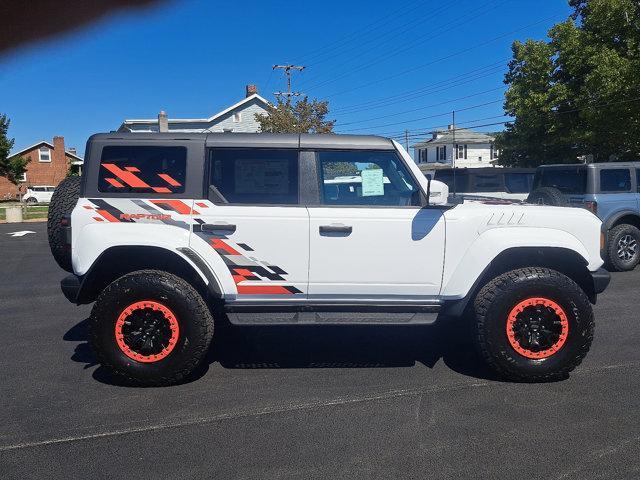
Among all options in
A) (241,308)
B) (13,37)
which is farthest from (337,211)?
(13,37)

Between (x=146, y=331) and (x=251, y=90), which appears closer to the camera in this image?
(x=146, y=331)

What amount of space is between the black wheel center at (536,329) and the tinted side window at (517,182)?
10.2 meters

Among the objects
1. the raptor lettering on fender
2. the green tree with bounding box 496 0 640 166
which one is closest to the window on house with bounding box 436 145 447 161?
the green tree with bounding box 496 0 640 166

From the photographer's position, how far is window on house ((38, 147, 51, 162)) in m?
54.2

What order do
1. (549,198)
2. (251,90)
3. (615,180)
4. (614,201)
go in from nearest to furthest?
(549,198), (614,201), (615,180), (251,90)

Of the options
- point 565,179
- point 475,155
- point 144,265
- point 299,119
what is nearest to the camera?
point 144,265

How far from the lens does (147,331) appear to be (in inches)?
175

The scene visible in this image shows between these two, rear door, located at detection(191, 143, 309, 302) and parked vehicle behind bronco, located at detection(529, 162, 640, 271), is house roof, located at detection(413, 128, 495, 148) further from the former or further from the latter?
rear door, located at detection(191, 143, 309, 302)

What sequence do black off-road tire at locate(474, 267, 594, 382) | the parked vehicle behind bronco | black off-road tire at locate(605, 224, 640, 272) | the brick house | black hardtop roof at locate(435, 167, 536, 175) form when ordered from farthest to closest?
the brick house < black hardtop roof at locate(435, 167, 536, 175) < black off-road tire at locate(605, 224, 640, 272) < the parked vehicle behind bronco < black off-road tire at locate(474, 267, 594, 382)

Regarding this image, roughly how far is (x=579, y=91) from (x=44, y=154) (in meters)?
48.0

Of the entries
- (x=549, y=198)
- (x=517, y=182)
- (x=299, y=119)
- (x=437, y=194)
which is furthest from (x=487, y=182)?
(x=299, y=119)

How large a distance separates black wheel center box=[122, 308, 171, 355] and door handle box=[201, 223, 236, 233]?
2.47ft

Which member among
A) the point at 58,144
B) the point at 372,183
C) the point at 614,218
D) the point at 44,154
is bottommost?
the point at 614,218

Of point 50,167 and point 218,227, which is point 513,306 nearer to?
point 218,227
